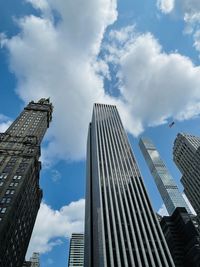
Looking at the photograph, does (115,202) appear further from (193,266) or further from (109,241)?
(193,266)

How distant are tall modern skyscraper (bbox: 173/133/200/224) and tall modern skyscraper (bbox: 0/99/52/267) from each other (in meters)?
97.3

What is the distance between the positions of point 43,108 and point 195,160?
108 metres

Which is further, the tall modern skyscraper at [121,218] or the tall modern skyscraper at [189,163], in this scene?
the tall modern skyscraper at [189,163]

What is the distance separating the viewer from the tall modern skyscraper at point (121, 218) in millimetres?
83088

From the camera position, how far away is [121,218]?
3883 inches

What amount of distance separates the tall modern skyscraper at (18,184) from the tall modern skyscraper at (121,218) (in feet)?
104

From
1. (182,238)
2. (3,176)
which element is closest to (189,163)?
(182,238)

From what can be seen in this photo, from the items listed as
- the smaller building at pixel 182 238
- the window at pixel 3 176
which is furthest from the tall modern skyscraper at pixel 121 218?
the smaller building at pixel 182 238

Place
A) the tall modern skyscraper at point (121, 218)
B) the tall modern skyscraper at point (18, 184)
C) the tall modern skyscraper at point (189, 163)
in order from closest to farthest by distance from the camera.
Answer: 1. the tall modern skyscraper at point (18, 184)
2. the tall modern skyscraper at point (121, 218)
3. the tall modern skyscraper at point (189, 163)

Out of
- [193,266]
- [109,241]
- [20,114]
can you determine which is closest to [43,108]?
[20,114]

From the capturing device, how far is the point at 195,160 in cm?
15125

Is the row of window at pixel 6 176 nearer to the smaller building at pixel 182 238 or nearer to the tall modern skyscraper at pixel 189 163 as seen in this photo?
the tall modern skyscraper at pixel 189 163

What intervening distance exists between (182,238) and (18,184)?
11771cm

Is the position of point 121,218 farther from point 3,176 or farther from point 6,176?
point 3,176
